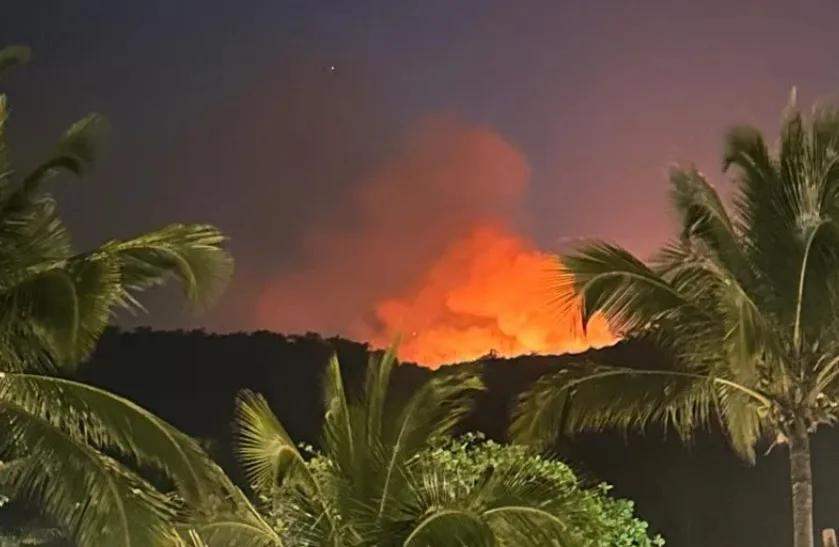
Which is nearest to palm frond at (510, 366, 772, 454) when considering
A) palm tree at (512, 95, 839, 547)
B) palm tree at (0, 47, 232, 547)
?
palm tree at (512, 95, 839, 547)

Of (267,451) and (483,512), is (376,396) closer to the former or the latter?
(267,451)

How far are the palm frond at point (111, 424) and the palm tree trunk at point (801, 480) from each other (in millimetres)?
4020

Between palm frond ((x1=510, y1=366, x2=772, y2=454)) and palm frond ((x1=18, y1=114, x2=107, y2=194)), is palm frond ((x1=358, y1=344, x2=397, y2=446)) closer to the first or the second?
palm frond ((x1=510, y1=366, x2=772, y2=454))

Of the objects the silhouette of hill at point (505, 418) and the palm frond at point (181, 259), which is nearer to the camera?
the palm frond at point (181, 259)

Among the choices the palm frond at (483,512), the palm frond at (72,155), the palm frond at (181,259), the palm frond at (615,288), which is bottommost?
the palm frond at (483,512)

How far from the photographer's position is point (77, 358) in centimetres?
663

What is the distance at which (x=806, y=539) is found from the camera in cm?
825

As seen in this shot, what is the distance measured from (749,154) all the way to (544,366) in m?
4.47

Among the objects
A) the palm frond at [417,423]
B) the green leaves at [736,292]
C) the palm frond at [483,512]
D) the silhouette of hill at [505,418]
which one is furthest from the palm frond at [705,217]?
the palm frond at [483,512]

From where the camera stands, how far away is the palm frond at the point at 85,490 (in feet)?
21.0

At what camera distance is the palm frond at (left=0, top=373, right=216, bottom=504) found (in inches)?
266

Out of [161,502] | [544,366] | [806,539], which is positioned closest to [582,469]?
[544,366]

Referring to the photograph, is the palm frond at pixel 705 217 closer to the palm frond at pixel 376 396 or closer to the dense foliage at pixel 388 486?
the dense foliage at pixel 388 486

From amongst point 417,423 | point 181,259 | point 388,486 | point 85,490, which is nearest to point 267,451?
point 388,486
